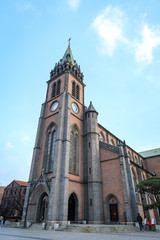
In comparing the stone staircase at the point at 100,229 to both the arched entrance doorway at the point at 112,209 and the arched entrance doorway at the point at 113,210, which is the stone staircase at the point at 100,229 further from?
the arched entrance doorway at the point at 113,210

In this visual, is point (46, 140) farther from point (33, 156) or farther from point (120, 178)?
point (120, 178)

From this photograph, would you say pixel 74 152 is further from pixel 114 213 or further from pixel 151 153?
pixel 151 153

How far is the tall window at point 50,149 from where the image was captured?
24972mm

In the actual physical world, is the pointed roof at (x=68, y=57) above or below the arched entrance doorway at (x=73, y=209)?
above

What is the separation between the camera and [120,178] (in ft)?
75.0

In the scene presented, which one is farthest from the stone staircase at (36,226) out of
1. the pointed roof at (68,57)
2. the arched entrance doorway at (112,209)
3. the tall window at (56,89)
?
the pointed roof at (68,57)

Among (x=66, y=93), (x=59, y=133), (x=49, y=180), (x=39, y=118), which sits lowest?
(x=49, y=180)

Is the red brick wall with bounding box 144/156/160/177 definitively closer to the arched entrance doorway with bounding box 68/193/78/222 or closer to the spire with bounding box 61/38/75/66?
the arched entrance doorway with bounding box 68/193/78/222

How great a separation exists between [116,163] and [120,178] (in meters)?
2.24

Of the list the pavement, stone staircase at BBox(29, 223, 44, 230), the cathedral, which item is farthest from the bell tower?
the pavement

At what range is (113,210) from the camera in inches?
886

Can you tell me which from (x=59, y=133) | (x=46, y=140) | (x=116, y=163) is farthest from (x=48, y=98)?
(x=116, y=163)

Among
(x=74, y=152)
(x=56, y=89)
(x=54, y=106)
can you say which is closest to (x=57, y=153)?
(x=74, y=152)

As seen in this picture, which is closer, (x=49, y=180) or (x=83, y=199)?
(x=49, y=180)
